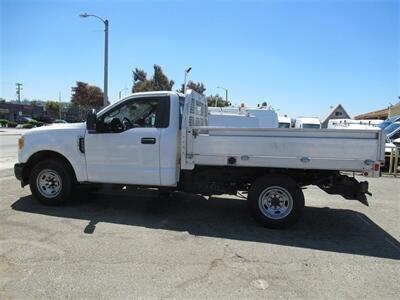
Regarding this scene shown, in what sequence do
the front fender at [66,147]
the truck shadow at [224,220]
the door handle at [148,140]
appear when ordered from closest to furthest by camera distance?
1. the truck shadow at [224,220]
2. the door handle at [148,140]
3. the front fender at [66,147]

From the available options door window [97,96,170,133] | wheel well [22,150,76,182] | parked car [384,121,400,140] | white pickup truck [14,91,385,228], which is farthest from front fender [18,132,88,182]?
parked car [384,121,400,140]

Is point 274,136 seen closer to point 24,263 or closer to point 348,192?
point 348,192

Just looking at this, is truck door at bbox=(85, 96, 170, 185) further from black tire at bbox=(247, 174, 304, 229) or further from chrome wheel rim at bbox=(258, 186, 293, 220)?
chrome wheel rim at bbox=(258, 186, 293, 220)

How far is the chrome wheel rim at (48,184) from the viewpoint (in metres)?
6.90

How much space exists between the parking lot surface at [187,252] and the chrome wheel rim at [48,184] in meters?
0.28

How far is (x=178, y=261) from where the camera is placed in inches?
181

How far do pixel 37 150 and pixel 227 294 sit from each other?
4701 mm

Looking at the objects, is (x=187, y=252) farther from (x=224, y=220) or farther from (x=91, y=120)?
(x=91, y=120)

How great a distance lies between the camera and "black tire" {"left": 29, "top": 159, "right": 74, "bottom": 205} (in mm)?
6816

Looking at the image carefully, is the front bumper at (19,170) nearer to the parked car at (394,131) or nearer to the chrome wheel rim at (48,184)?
the chrome wheel rim at (48,184)

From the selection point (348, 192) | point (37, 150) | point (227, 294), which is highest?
point (37, 150)

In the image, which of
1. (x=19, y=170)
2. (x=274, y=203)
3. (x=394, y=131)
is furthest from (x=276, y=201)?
(x=394, y=131)

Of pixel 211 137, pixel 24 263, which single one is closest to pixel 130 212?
pixel 211 137

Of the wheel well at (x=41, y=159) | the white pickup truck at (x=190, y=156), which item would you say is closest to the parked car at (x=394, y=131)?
the white pickup truck at (x=190, y=156)
